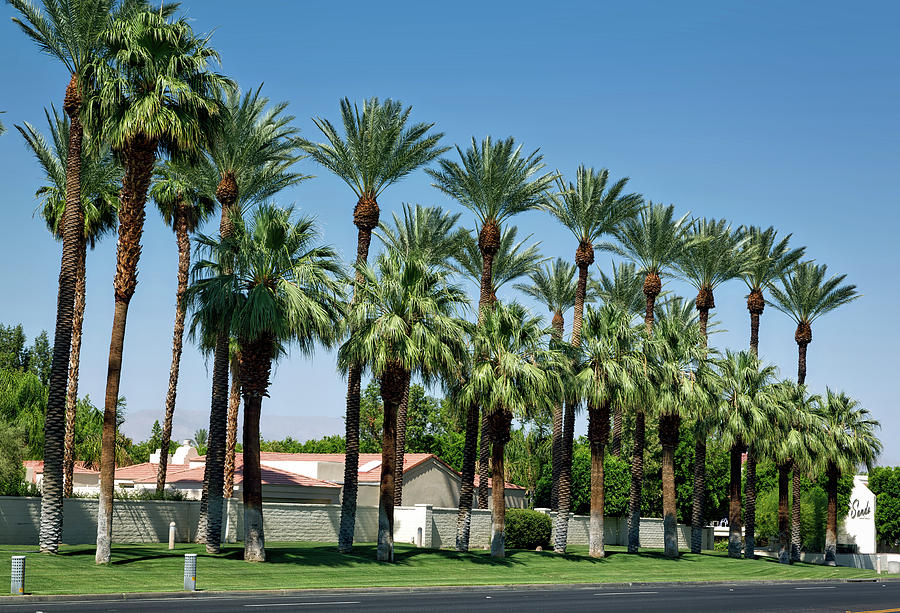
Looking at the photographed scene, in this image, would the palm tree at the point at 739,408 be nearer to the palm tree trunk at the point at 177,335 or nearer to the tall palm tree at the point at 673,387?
the tall palm tree at the point at 673,387

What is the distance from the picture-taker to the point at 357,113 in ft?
136

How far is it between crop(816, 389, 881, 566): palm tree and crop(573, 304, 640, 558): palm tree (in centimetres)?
2494

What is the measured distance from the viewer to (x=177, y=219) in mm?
48062

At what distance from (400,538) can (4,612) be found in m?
31.3

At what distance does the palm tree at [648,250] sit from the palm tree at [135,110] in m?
29.2

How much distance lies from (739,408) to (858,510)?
1151 inches

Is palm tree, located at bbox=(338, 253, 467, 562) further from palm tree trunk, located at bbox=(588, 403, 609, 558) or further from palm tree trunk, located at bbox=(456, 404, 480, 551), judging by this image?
palm tree trunk, located at bbox=(588, 403, 609, 558)

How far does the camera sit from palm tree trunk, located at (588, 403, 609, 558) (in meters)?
46.8

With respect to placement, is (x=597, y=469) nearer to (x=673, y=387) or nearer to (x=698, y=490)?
(x=673, y=387)

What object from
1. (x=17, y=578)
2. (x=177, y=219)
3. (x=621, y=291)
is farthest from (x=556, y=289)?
(x=17, y=578)

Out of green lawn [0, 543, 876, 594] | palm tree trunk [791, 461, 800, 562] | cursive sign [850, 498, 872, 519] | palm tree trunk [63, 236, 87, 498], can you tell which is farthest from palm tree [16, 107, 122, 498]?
cursive sign [850, 498, 872, 519]

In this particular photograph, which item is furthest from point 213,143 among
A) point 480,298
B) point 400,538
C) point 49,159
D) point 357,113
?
point 400,538

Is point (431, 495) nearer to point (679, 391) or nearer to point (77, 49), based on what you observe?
point (679, 391)

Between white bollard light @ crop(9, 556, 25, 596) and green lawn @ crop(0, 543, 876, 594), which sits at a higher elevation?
white bollard light @ crop(9, 556, 25, 596)
